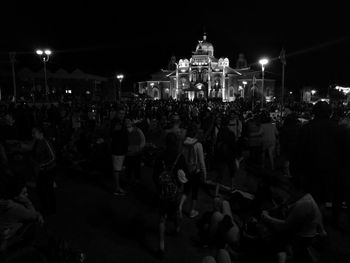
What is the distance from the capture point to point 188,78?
75188mm

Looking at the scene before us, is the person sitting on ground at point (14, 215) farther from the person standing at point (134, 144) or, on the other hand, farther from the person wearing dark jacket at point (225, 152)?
the person wearing dark jacket at point (225, 152)

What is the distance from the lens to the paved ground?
4.79m

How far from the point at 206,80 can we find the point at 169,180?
69.4 m

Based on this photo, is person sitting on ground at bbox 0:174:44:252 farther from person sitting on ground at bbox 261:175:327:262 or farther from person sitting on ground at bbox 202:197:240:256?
person sitting on ground at bbox 261:175:327:262

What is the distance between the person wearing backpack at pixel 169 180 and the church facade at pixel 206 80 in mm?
65346

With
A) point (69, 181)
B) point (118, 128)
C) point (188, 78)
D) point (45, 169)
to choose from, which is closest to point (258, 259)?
point (45, 169)

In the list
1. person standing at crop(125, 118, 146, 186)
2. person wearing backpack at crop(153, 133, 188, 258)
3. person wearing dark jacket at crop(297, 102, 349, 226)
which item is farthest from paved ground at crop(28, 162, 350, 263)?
person wearing dark jacket at crop(297, 102, 349, 226)

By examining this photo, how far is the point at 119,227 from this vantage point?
227 inches

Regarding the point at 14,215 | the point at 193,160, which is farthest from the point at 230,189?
the point at 14,215

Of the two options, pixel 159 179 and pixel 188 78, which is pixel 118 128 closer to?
pixel 159 179

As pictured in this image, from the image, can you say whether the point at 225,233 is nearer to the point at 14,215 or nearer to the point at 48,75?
the point at 14,215

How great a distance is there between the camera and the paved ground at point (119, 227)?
4793 millimetres

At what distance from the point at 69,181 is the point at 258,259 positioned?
6479mm

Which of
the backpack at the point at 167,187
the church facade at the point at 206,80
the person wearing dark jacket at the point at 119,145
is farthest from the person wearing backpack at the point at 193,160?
the church facade at the point at 206,80
